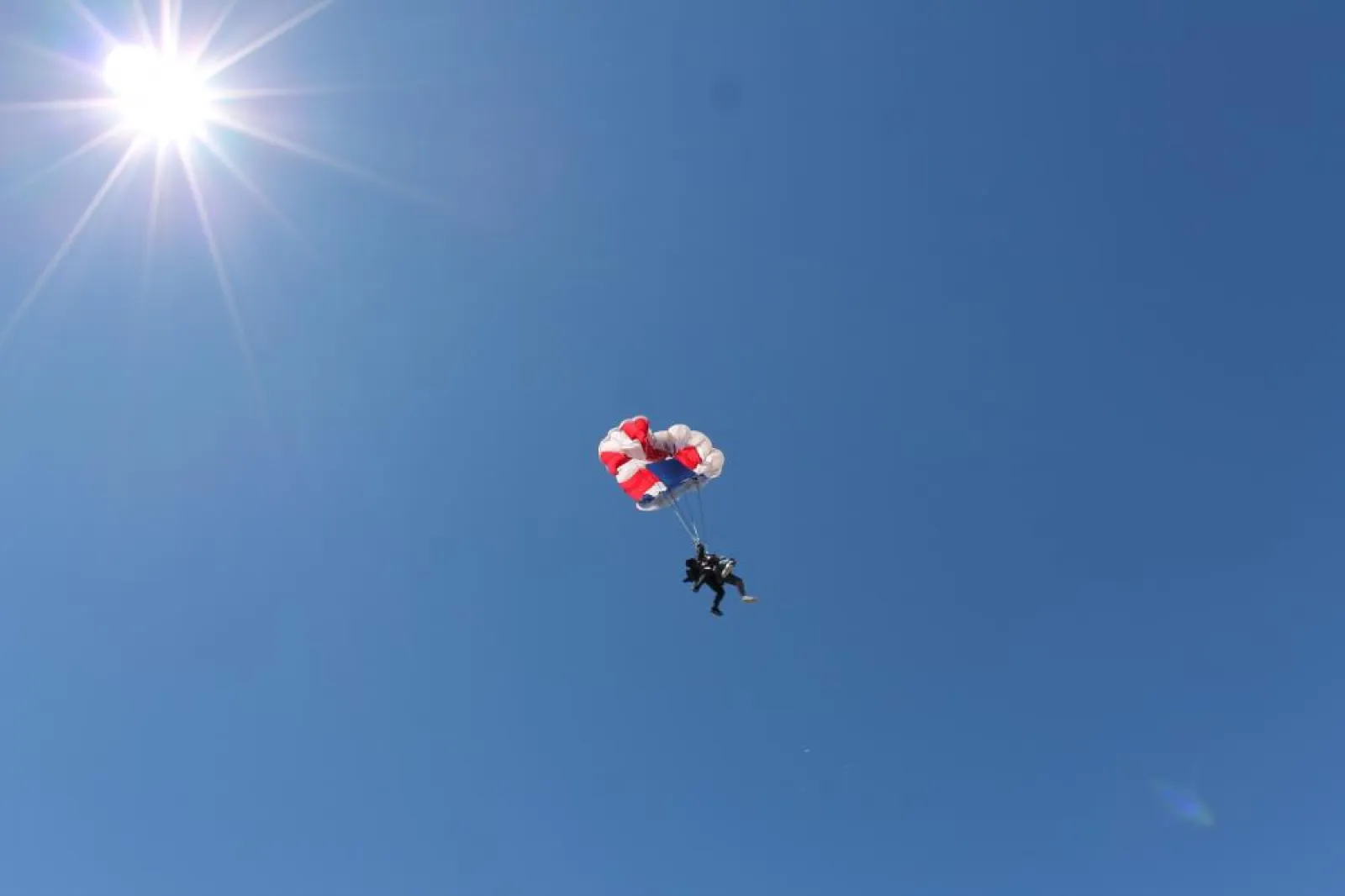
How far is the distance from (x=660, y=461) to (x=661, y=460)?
38mm

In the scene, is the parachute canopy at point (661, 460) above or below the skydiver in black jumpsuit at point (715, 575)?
above

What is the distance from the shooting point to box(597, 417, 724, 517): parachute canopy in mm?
21188

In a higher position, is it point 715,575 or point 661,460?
point 661,460

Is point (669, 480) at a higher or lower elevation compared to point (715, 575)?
higher

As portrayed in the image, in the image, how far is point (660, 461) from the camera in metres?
21.5

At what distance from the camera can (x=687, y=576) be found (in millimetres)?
20125

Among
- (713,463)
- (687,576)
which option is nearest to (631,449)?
(713,463)

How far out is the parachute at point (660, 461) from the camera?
21156 millimetres

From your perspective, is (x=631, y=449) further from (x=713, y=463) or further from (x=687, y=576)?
(x=687, y=576)

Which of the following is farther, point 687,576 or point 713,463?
point 713,463

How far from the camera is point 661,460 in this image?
21547mm

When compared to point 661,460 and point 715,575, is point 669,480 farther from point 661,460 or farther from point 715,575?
point 715,575

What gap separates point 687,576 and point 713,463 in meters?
3.49

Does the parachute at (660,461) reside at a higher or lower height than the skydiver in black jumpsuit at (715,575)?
higher
